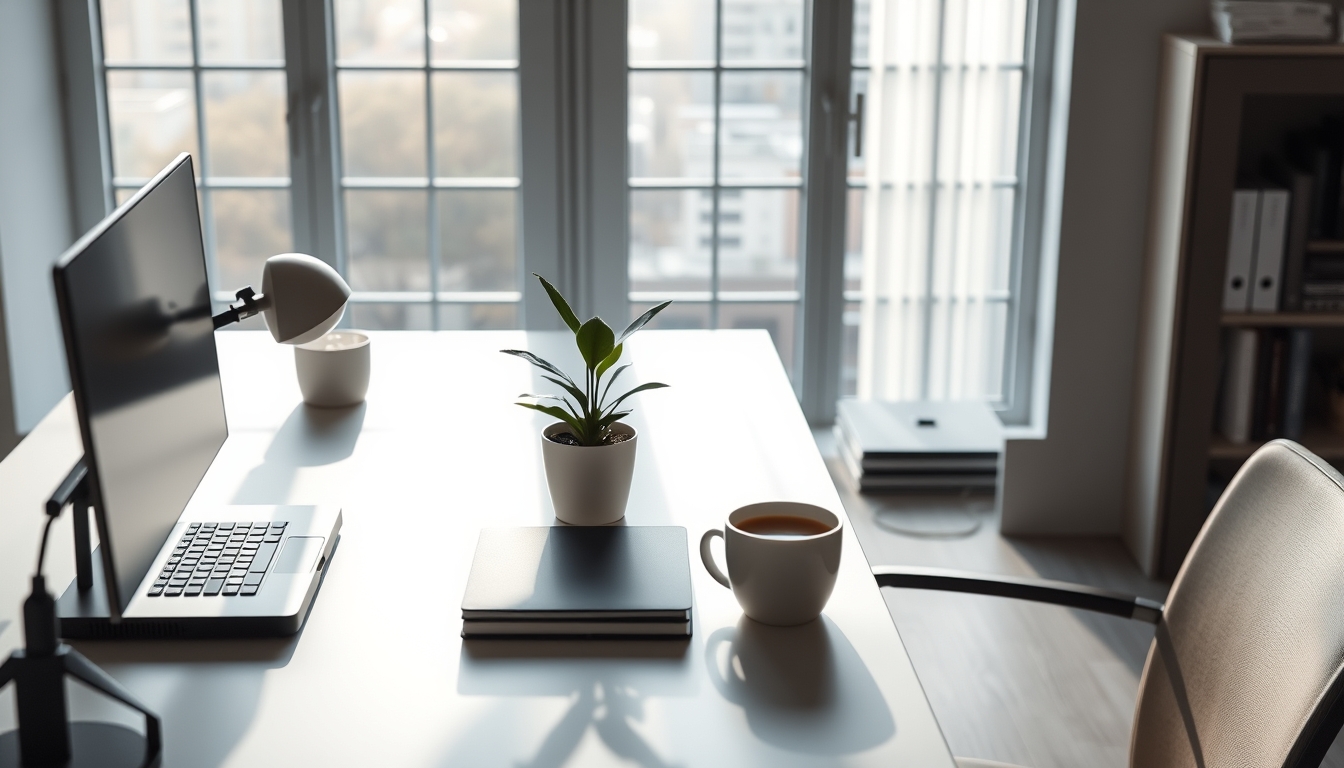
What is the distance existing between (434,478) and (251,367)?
0.64m

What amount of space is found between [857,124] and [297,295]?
2.19 meters

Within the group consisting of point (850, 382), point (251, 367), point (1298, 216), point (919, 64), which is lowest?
point (850, 382)

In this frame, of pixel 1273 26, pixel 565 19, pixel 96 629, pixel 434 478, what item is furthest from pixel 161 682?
pixel 1273 26

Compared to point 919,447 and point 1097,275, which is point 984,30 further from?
point 919,447

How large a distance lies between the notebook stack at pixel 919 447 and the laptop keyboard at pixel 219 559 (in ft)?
7.57

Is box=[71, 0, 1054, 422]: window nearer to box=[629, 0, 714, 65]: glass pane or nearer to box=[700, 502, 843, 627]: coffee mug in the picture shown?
box=[629, 0, 714, 65]: glass pane

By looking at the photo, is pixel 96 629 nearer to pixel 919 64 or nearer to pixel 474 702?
pixel 474 702

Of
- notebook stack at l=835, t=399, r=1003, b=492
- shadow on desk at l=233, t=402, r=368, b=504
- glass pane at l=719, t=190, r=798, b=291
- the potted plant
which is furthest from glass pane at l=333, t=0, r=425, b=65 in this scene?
the potted plant

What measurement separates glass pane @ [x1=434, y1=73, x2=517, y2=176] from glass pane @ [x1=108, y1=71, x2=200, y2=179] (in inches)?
26.7

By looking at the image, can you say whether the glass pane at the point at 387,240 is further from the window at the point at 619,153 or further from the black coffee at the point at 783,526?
the black coffee at the point at 783,526

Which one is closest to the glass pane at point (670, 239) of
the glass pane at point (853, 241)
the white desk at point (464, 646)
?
the glass pane at point (853, 241)

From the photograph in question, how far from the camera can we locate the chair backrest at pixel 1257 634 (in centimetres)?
132

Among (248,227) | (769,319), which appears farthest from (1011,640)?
(248,227)

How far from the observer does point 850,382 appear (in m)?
3.93
